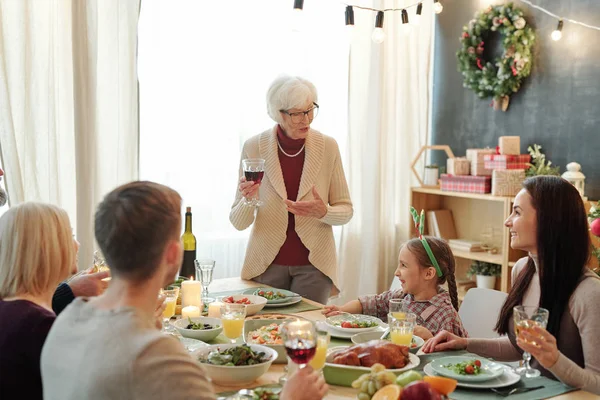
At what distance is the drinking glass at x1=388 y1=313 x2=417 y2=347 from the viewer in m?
2.18


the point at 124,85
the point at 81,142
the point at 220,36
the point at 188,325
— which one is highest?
the point at 220,36

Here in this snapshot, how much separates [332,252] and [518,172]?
5.72 ft

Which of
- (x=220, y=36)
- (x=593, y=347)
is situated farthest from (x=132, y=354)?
(x=220, y=36)

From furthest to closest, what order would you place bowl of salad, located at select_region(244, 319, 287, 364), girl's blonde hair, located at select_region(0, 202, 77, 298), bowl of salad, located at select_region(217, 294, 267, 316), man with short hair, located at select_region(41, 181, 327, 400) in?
bowl of salad, located at select_region(217, 294, 267, 316) < bowl of salad, located at select_region(244, 319, 287, 364) < girl's blonde hair, located at select_region(0, 202, 77, 298) < man with short hair, located at select_region(41, 181, 327, 400)

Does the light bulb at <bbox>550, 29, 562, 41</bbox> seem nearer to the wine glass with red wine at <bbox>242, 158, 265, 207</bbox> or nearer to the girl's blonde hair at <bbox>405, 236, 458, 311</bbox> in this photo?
the girl's blonde hair at <bbox>405, 236, 458, 311</bbox>

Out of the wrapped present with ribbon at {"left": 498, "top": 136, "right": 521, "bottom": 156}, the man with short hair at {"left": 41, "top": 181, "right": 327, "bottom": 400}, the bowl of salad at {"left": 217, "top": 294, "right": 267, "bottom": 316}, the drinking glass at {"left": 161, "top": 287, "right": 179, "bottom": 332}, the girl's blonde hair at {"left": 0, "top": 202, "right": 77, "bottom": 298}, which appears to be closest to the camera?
the man with short hair at {"left": 41, "top": 181, "right": 327, "bottom": 400}

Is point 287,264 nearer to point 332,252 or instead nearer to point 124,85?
point 332,252

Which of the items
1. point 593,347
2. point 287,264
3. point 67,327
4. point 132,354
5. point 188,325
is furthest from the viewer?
point 287,264

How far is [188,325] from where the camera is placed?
2.40m

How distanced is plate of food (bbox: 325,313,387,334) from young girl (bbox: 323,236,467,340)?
4.4 inches

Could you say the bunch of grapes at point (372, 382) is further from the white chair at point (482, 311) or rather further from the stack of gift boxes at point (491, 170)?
the stack of gift boxes at point (491, 170)

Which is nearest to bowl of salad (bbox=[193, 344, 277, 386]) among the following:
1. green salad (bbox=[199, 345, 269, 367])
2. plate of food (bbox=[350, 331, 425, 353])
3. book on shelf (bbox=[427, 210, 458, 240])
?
green salad (bbox=[199, 345, 269, 367])

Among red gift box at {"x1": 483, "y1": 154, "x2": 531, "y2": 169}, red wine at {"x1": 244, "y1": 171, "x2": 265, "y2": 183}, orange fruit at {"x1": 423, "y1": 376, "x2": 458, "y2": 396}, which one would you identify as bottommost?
orange fruit at {"x1": 423, "y1": 376, "x2": 458, "y2": 396}

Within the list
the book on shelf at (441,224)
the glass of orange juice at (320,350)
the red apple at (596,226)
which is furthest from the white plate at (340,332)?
the book on shelf at (441,224)
